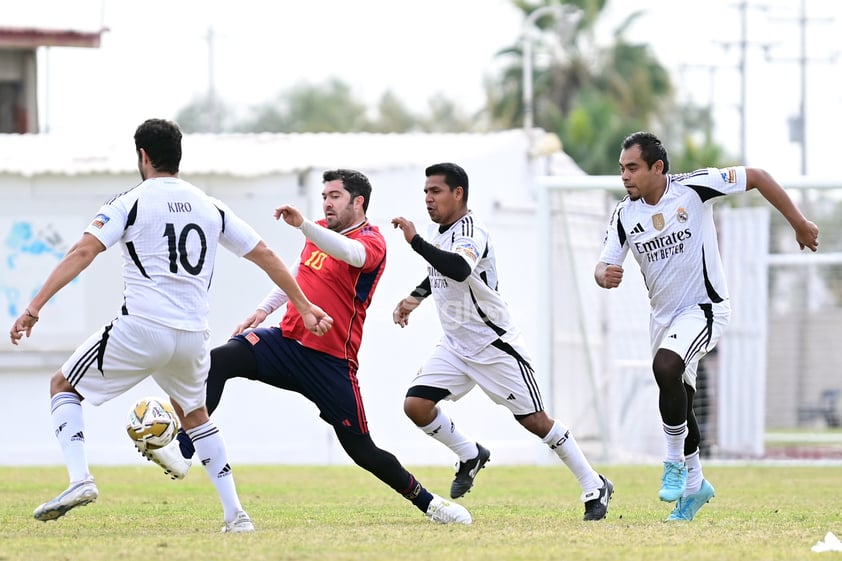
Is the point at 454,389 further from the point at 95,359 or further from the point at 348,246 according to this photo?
the point at 95,359

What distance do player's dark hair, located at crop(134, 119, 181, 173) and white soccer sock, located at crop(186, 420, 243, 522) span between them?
148 cm

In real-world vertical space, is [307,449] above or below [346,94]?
below

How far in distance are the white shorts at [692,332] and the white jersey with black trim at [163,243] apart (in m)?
2.93

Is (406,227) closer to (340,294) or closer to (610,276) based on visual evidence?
(340,294)

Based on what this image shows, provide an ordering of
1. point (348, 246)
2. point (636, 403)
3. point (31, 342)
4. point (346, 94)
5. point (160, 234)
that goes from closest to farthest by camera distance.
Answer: point (160, 234) < point (348, 246) < point (31, 342) < point (636, 403) < point (346, 94)

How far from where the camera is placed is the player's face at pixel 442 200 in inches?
363

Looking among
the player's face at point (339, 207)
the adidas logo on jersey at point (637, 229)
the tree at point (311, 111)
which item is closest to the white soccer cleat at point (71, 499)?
the player's face at point (339, 207)

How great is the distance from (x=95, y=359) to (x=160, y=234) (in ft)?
2.50

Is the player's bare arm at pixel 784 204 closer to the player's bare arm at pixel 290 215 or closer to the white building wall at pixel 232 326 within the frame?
the player's bare arm at pixel 290 215

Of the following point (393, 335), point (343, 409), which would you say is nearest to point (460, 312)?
point (343, 409)

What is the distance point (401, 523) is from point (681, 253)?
238 cm

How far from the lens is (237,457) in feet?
59.8

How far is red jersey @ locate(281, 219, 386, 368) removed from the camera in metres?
8.98

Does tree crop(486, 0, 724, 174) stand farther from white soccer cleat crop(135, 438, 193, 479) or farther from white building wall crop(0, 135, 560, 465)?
white soccer cleat crop(135, 438, 193, 479)
